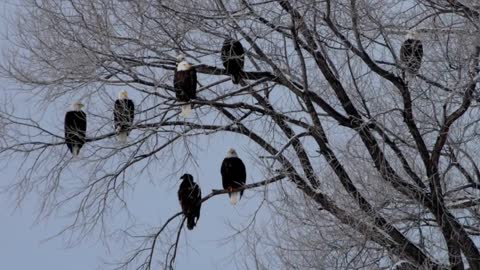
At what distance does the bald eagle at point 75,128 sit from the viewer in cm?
965

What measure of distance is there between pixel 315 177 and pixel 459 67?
187 cm

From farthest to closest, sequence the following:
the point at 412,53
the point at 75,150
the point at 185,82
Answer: the point at 75,150, the point at 185,82, the point at 412,53

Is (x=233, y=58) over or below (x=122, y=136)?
over

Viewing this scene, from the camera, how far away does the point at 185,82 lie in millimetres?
9195

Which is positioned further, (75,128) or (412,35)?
(75,128)

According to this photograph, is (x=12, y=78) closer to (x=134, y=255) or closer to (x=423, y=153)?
(x=134, y=255)

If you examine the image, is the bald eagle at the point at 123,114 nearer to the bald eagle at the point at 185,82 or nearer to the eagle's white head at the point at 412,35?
the bald eagle at the point at 185,82

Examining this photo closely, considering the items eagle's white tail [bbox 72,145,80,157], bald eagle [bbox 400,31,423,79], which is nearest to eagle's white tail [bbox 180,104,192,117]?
eagle's white tail [bbox 72,145,80,157]

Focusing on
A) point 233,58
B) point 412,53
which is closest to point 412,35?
point 412,53

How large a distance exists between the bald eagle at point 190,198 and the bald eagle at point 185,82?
102 cm

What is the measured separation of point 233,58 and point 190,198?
6.00ft

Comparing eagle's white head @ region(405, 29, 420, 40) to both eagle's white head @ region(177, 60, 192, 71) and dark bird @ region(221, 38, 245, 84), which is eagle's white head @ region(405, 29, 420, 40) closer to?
dark bird @ region(221, 38, 245, 84)

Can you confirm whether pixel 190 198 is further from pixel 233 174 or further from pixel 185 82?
pixel 185 82

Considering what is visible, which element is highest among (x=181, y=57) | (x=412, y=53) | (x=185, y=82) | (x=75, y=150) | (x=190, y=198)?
(x=181, y=57)
